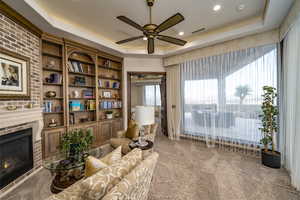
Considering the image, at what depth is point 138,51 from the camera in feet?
13.6

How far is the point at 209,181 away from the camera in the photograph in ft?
6.97

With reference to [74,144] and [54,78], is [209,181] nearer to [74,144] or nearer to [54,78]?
[74,144]

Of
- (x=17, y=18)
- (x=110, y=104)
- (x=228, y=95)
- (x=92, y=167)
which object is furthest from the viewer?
(x=110, y=104)

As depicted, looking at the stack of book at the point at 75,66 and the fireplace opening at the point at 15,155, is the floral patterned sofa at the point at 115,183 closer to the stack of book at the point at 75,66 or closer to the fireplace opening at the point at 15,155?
the fireplace opening at the point at 15,155

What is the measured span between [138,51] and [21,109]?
3.14 metres

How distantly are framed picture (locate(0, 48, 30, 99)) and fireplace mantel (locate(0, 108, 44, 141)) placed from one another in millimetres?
252

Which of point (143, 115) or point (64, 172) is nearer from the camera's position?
point (64, 172)

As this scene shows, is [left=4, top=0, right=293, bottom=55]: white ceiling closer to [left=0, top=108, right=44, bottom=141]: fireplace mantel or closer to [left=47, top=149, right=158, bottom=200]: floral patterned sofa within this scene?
[left=0, top=108, right=44, bottom=141]: fireplace mantel

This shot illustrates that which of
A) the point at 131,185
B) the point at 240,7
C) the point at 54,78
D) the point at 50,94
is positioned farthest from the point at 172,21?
the point at 50,94

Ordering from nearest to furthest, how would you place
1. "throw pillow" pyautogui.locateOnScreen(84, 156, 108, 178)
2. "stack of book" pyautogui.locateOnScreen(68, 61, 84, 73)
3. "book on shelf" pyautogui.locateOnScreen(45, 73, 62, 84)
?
"throw pillow" pyautogui.locateOnScreen(84, 156, 108, 178) < "book on shelf" pyautogui.locateOnScreen(45, 73, 62, 84) < "stack of book" pyautogui.locateOnScreen(68, 61, 84, 73)

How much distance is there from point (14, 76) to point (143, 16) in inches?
99.4

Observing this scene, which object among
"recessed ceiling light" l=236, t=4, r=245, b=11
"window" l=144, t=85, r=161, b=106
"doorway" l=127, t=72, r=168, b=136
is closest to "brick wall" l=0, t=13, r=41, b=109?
"recessed ceiling light" l=236, t=4, r=245, b=11

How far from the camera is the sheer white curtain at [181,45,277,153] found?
2949mm

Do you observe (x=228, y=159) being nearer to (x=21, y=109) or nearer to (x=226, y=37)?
(x=226, y=37)
